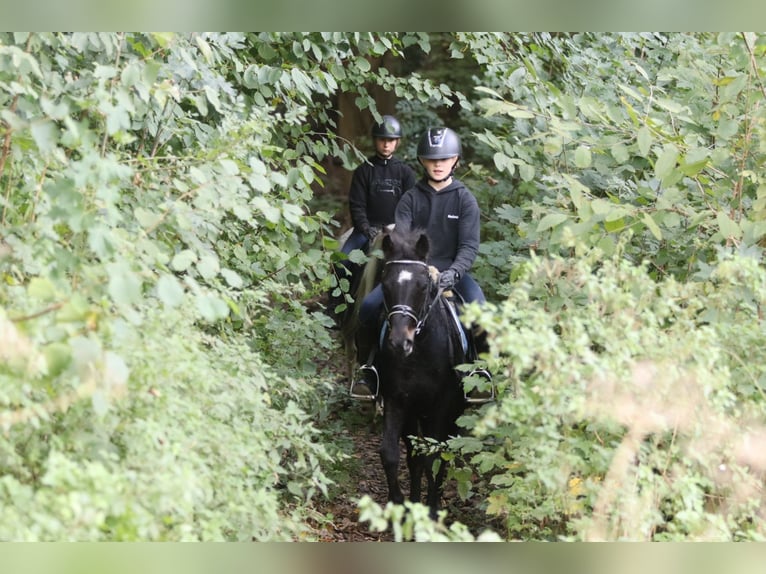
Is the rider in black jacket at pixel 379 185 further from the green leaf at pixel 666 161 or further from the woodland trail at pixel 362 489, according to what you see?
the green leaf at pixel 666 161

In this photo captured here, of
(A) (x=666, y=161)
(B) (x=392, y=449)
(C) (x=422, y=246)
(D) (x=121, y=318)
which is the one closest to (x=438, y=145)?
(C) (x=422, y=246)

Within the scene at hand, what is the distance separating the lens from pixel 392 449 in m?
6.75

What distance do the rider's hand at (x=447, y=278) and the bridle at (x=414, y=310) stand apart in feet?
0.24

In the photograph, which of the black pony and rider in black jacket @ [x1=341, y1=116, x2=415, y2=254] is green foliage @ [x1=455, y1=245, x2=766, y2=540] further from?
rider in black jacket @ [x1=341, y1=116, x2=415, y2=254]

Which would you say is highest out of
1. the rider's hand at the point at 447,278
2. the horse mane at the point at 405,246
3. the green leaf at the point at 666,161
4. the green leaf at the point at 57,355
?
the horse mane at the point at 405,246

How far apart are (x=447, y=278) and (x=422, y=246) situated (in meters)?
0.34

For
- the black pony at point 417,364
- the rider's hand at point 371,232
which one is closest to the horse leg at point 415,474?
the black pony at point 417,364

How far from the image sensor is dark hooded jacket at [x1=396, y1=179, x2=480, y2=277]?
7160 millimetres

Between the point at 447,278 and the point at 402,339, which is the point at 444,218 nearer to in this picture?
the point at 447,278

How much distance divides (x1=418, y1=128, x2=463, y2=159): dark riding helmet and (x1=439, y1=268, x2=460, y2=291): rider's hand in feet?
4.02

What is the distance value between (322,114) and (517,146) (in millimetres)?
2320

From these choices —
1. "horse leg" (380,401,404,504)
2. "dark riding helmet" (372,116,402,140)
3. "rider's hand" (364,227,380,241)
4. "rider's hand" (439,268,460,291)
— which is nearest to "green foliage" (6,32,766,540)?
"horse leg" (380,401,404,504)

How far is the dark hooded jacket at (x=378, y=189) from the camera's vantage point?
9.58 metres

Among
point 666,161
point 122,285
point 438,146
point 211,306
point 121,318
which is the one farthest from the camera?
point 438,146
